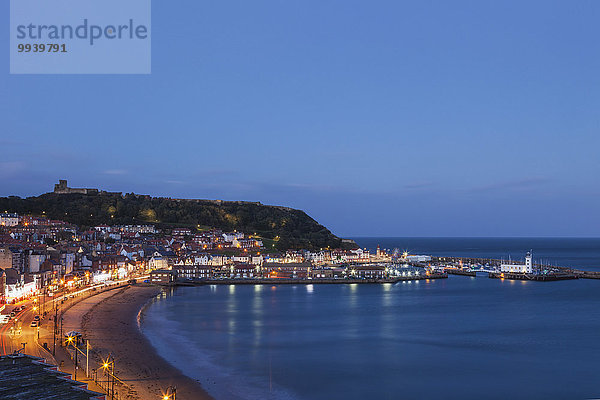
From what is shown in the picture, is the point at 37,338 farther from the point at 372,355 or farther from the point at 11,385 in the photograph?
the point at 372,355

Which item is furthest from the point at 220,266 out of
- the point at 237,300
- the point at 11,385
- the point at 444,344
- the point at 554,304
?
the point at 11,385

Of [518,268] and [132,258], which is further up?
[132,258]

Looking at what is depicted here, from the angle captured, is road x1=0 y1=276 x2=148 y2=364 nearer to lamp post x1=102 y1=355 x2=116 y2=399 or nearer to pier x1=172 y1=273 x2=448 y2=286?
lamp post x1=102 y1=355 x2=116 y2=399

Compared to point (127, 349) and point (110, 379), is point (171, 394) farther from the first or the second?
point (127, 349)

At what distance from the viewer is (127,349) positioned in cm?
2189

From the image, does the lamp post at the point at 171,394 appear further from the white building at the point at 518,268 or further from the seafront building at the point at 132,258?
the white building at the point at 518,268

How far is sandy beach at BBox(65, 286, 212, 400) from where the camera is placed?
17.0 metres

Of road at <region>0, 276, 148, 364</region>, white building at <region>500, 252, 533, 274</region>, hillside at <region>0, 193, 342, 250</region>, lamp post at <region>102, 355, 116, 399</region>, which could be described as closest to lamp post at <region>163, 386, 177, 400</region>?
lamp post at <region>102, 355, 116, 399</region>

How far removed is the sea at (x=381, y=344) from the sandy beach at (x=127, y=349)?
2.22 ft

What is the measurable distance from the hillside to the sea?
42108 millimetres

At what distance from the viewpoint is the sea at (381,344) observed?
62.7ft

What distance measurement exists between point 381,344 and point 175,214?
7992 cm

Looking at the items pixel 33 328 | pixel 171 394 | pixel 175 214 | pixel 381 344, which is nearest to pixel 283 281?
pixel 381 344

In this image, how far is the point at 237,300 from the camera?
41.7m
